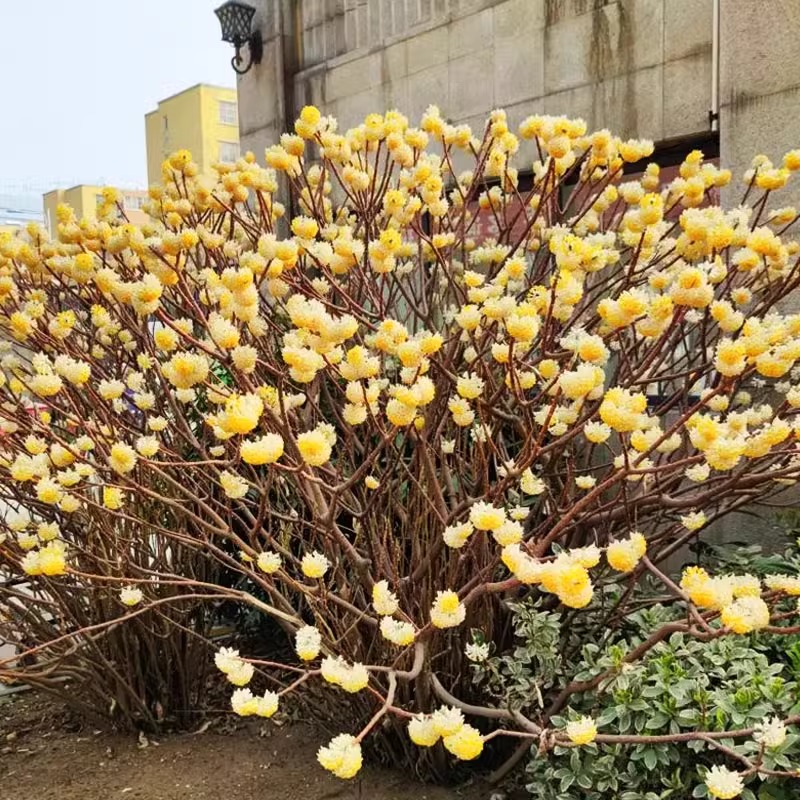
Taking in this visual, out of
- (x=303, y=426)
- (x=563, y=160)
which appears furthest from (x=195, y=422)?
(x=563, y=160)

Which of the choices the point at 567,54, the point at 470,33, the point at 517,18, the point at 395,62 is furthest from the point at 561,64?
the point at 395,62

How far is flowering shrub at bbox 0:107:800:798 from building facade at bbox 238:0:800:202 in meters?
0.50

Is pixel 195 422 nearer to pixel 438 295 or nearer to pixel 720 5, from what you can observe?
pixel 438 295

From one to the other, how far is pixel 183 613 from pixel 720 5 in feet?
11.8

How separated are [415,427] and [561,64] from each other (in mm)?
3297

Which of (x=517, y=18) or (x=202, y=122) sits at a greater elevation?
(x=202, y=122)

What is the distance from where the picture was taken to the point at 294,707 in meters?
2.92

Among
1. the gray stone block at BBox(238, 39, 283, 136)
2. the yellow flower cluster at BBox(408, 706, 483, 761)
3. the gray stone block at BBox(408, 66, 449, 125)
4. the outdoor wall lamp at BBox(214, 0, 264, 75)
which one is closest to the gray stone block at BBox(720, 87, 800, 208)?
the gray stone block at BBox(408, 66, 449, 125)

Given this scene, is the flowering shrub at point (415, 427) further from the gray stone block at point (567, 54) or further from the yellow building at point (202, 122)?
the yellow building at point (202, 122)

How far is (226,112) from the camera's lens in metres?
37.6

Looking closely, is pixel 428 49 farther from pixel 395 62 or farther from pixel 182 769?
pixel 182 769

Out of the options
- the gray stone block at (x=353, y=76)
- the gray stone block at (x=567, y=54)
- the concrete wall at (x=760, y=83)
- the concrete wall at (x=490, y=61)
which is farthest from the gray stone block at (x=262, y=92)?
the concrete wall at (x=760, y=83)

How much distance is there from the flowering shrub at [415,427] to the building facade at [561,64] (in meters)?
0.50

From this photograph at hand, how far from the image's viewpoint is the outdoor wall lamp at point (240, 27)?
664cm
